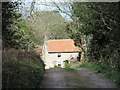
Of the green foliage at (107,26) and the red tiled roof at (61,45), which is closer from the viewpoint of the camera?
the green foliage at (107,26)

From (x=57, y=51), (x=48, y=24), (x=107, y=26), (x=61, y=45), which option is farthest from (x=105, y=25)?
(x=61, y=45)

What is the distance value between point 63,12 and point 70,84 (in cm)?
2496

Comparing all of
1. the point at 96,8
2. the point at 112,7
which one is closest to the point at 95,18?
the point at 96,8

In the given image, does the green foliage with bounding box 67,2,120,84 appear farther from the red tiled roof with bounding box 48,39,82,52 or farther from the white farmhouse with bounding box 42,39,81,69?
the red tiled roof with bounding box 48,39,82,52

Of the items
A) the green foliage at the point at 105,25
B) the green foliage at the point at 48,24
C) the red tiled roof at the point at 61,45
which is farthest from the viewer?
the red tiled roof at the point at 61,45

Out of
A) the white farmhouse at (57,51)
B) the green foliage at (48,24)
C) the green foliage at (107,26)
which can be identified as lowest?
the white farmhouse at (57,51)

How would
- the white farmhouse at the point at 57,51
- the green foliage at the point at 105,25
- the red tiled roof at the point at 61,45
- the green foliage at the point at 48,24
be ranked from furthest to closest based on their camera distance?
the red tiled roof at the point at 61,45 < the white farmhouse at the point at 57,51 < the green foliage at the point at 48,24 < the green foliage at the point at 105,25

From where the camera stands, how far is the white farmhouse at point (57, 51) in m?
71.4

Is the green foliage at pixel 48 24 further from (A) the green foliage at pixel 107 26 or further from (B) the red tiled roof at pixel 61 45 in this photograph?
(A) the green foliage at pixel 107 26

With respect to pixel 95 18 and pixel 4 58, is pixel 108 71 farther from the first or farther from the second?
pixel 4 58

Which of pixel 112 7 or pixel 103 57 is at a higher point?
pixel 112 7

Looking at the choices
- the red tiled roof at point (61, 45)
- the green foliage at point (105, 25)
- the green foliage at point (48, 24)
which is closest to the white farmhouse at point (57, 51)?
the red tiled roof at point (61, 45)

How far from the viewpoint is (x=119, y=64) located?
1669 cm

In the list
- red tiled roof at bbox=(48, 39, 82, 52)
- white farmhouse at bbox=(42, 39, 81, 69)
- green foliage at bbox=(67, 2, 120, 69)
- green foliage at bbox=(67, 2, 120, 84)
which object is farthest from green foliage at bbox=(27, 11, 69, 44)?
green foliage at bbox=(67, 2, 120, 84)
